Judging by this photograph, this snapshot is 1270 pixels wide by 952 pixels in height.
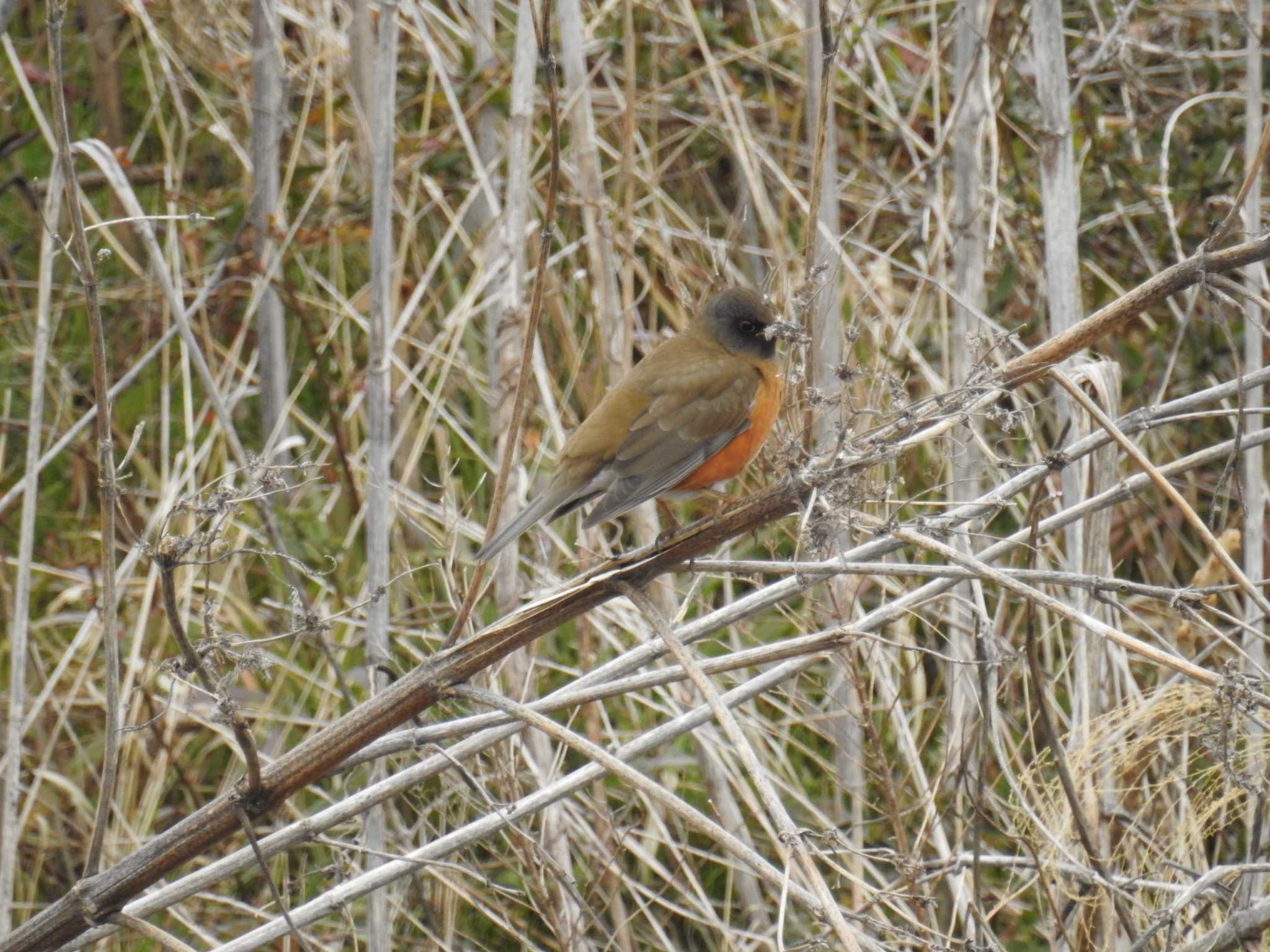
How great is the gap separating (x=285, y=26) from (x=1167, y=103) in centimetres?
357

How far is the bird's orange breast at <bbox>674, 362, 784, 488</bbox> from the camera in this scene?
3.42m

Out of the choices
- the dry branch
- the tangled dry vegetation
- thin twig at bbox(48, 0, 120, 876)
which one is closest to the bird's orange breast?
the tangled dry vegetation

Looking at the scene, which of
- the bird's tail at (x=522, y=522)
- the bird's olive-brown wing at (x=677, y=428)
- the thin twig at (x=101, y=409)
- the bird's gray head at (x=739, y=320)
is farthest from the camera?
the bird's gray head at (x=739, y=320)

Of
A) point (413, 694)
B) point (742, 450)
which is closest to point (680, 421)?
point (742, 450)

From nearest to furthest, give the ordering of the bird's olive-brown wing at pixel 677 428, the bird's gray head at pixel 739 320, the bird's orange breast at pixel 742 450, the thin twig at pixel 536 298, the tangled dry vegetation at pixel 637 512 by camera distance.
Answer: the thin twig at pixel 536 298 < the tangled dry vegetation at pixel 637 512 < the bird's olive-brown wing at pixel 677 428 < the bird's orange breast at pixel 742 450 < the bird's gray head at pixel 739 320

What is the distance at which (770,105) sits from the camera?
5.18m

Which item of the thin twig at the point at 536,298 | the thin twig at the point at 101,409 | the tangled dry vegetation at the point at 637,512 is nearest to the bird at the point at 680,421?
the tangled dry vegetation at the point at 637,512

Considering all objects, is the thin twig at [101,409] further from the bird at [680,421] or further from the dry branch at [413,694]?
the bird at [680,421]

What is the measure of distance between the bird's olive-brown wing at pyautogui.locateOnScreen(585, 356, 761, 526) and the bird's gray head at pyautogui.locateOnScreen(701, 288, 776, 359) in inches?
2.9

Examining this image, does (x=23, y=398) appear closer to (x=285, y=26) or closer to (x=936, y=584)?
(x=285, y=26)

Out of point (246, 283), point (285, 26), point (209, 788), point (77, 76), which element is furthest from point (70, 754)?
point (285, 26)

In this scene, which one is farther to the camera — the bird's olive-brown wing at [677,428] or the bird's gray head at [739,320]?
the bird's gray head at [739,320]

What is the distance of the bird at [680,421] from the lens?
326cm

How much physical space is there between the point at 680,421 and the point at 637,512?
0.64 metres
